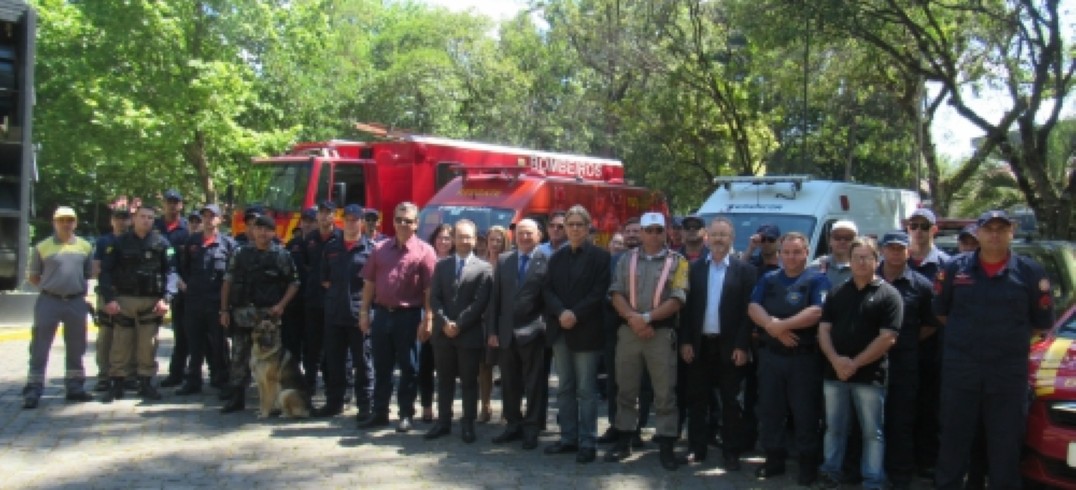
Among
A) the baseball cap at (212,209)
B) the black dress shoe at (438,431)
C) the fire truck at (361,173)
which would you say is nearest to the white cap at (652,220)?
the black dress shoe at (438,431)

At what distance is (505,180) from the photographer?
13.6 m

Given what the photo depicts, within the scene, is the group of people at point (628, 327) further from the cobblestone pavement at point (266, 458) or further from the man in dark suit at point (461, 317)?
the cobblestone pavement at point (266, 458)

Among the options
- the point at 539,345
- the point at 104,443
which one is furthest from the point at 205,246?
the point at 539,345

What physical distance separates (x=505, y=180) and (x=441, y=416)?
20.2ft

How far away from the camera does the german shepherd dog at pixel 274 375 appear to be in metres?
8.42

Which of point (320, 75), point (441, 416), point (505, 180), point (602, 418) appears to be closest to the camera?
point (441, 416)

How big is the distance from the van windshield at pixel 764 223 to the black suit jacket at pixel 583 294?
3457mm

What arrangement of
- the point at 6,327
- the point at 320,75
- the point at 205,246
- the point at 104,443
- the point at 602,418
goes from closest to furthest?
the point at 104,443 < the point at 602,418 < the point at 205,246 < the point at 6,327 < the point at 320,75

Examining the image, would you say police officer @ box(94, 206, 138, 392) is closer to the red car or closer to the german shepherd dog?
the german shepherd dog

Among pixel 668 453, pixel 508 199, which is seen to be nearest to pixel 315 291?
pixel 668 453

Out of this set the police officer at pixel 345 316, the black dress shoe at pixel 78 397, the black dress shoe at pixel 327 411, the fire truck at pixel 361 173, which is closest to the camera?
the police officer at pixel 345 316

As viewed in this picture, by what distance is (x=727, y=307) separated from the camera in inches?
271

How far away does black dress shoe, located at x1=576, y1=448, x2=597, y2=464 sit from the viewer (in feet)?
23.3

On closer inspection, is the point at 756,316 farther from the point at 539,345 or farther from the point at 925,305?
the point at 539,345
